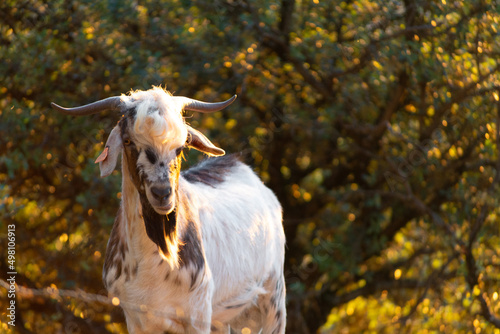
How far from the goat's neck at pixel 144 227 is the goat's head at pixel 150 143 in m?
0.11

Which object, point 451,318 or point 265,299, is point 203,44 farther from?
point 451,318

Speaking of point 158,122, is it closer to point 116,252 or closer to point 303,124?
point 116,252

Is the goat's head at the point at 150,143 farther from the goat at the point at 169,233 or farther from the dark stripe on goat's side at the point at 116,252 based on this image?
the dark stripe on goat's side at the point at 116,252

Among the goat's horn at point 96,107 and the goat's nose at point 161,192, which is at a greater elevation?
the goat's horn at point 96,107

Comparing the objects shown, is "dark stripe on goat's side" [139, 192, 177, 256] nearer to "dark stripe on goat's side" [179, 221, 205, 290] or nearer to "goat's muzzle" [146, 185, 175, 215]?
"dark stripe on goat's side" [179, 221, 205, 290]

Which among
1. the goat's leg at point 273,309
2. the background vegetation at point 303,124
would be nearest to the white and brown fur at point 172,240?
the goat's leg at point 273,309

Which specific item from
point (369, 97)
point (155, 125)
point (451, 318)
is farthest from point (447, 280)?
point (155, 125)

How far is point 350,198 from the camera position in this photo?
25.5 ft

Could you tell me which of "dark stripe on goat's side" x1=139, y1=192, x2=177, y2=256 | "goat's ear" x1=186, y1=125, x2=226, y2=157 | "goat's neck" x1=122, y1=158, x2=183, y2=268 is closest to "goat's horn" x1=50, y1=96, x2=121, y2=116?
"goat's neck" x1=122, y1=158, x2=183, y2=268

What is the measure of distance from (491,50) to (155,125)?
3.72m

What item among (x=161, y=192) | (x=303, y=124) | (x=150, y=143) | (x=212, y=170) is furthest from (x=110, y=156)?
(x=303, y=124)

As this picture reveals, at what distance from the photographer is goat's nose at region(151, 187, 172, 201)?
3.76 meters

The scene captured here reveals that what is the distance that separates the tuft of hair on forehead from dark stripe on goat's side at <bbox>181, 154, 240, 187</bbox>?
1.01 metres

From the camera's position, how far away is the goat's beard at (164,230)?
13.3ft
